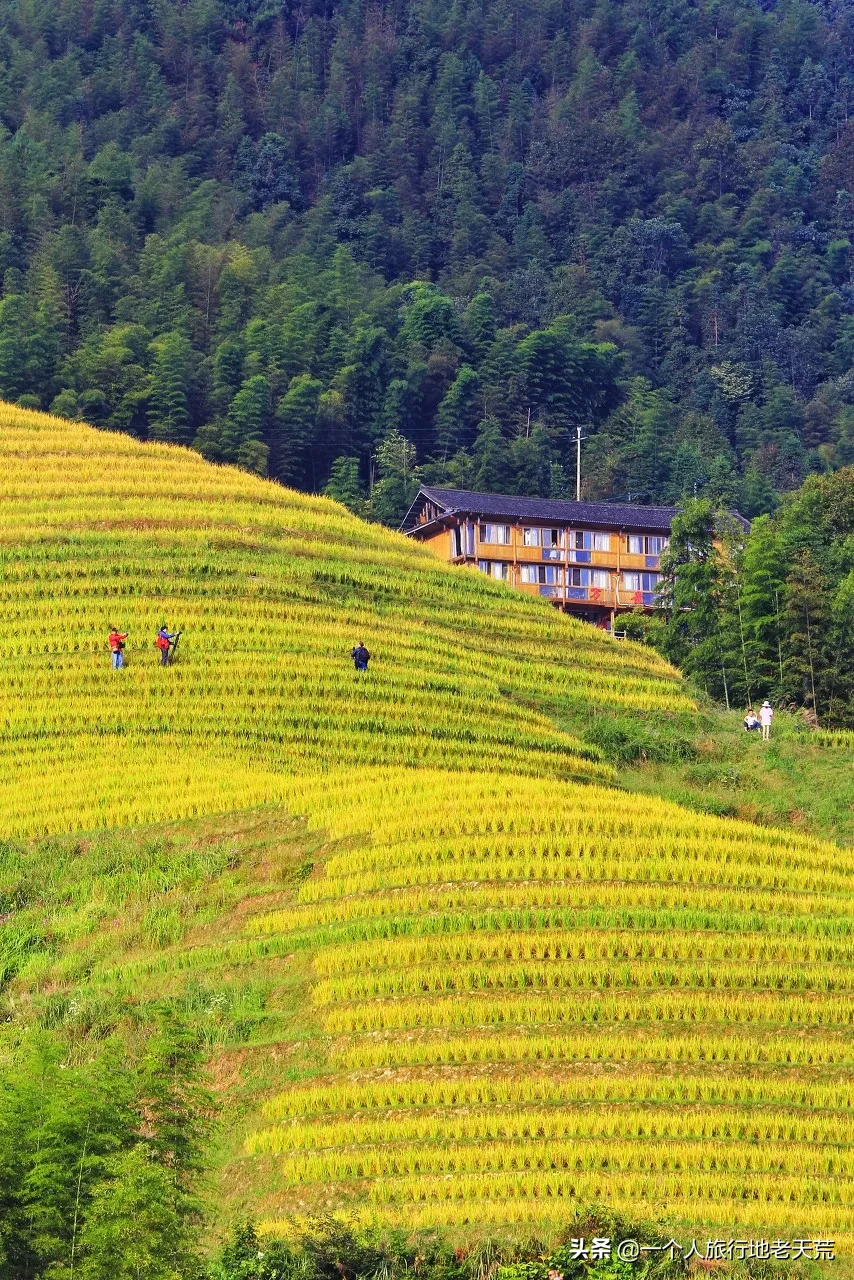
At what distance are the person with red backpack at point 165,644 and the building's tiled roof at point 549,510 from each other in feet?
A: 112

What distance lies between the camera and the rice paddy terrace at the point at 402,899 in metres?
26.0

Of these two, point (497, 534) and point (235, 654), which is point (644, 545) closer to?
point (497, 534)

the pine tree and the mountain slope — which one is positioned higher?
the pine tree

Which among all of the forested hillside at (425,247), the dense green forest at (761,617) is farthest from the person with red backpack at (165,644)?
the forested hillside at (425,247)

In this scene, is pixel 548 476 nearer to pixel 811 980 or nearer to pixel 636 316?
pixel 636 316

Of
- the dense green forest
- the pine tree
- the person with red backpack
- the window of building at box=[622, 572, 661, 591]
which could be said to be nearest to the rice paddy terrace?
the person with red backpack

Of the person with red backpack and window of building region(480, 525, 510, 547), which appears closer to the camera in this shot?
Answer: the person with red backpack

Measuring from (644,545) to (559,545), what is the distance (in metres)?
4.01

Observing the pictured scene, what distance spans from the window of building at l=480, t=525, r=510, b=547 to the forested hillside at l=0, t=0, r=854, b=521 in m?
22.6

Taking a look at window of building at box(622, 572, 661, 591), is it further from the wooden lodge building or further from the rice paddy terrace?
the rice paddy terrace

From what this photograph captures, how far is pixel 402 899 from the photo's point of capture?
3328cm

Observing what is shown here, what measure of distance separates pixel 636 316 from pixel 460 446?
1728 inches

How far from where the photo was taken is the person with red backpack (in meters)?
45.9

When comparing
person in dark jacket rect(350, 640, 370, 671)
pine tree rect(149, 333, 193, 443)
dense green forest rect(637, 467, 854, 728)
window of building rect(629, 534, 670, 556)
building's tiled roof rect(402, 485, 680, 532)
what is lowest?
person in dark jacket rect(350, 640, 370, 671)
